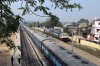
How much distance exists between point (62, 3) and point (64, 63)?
579cm

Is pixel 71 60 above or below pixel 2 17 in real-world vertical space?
below

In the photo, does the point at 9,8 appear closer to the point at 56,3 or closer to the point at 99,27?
the point at 56,3

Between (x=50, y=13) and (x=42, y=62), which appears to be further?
(x=42, y=62)

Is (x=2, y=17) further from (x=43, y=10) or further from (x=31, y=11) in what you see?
(x=43, y=10)

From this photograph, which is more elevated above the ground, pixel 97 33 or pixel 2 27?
pixel 2 27

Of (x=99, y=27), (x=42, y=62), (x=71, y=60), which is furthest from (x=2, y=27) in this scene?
(x=99, y=27)

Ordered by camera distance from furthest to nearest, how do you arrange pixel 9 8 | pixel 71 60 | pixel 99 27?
pixel 99 27
pixel 71 60
pixel 9 8

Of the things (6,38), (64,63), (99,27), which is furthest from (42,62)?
(99,27)

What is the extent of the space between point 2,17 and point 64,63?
20.6ft

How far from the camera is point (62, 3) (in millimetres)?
8234

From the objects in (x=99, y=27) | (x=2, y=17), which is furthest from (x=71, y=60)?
(x=99, y=27)

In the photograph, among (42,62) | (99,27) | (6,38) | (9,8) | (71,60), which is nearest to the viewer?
(9,8)

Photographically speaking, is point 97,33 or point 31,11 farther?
point 97,33

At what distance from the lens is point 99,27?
46500 millimetres
